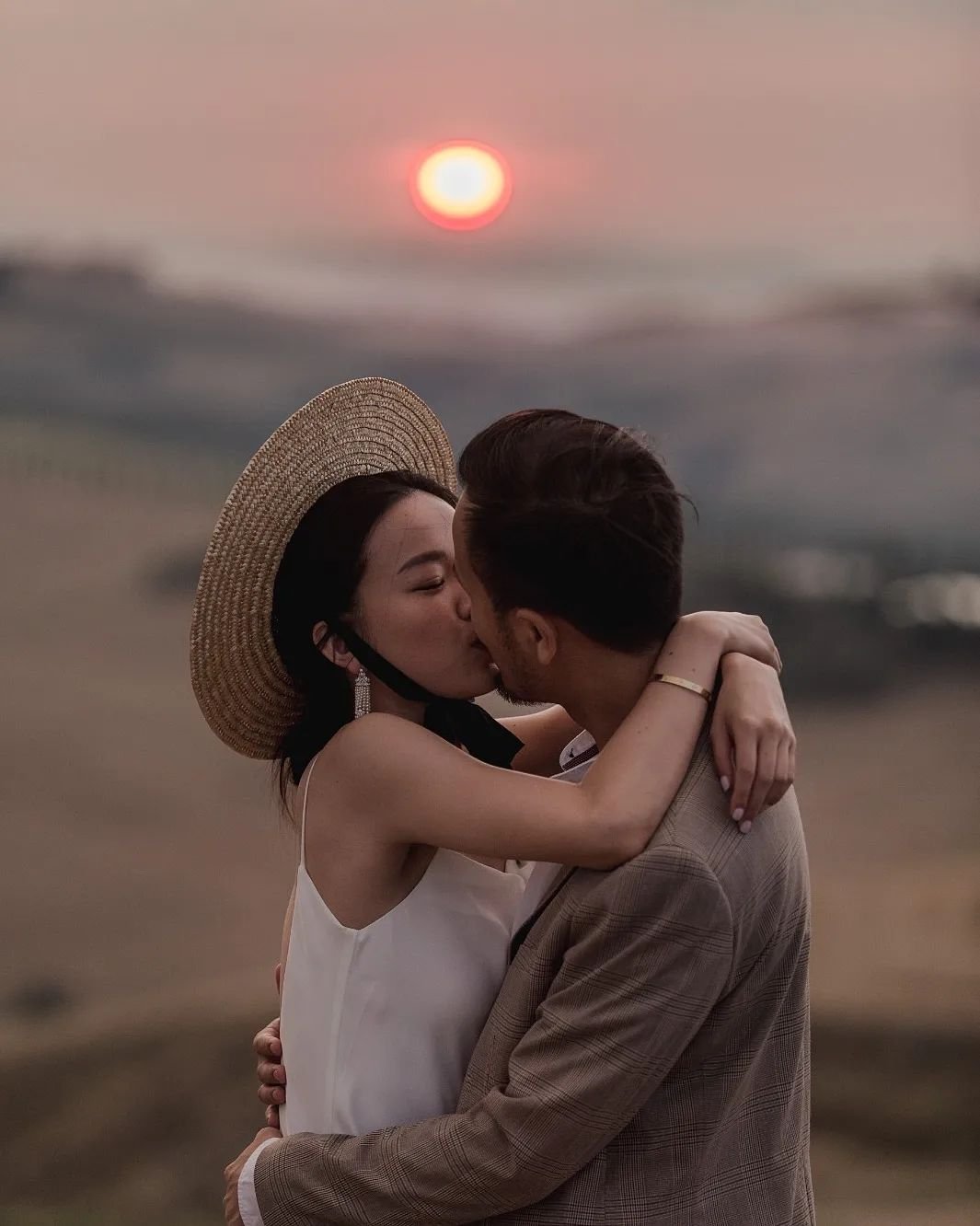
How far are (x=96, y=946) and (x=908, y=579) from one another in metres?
2.33

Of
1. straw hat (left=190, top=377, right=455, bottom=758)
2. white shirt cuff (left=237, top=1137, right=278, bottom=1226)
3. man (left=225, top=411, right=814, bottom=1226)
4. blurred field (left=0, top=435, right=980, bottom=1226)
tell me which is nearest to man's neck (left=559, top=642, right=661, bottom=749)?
man (left=225, top=411, right=814, bottom=1226)

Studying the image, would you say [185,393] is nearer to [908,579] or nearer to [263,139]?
[263,139]

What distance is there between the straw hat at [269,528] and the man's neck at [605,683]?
38cm

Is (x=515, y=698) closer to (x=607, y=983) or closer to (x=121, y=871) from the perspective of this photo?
(x=607, y=983)

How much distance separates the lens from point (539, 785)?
52.2 inches

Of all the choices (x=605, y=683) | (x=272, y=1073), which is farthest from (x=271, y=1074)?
(x=605, y=683)

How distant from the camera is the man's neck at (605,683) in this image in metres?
1.31

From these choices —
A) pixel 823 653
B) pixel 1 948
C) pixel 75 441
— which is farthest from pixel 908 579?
pixel 1 948

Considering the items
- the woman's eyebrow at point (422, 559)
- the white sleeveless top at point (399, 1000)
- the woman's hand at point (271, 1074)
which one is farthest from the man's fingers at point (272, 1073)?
the woman's eyebrow at point (422, 559)

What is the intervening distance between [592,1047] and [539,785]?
25cm

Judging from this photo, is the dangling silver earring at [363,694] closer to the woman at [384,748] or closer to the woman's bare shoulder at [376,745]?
the woman at [384,748]

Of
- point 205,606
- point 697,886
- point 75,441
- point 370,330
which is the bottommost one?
point 697,886

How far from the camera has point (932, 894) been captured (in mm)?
3863

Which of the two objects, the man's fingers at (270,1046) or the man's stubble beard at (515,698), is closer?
the man's stubble beard at (515,698)
